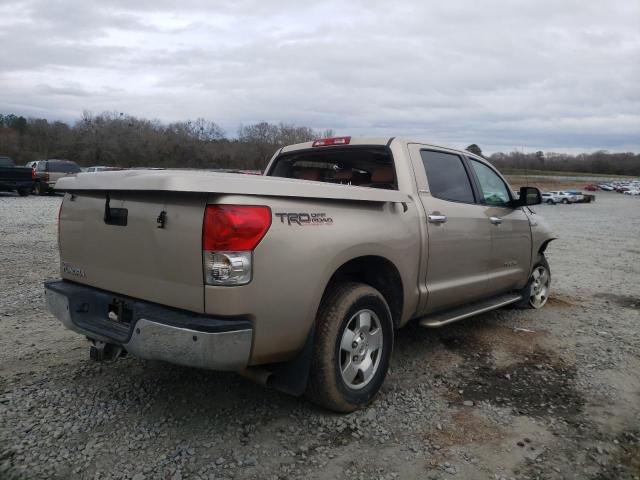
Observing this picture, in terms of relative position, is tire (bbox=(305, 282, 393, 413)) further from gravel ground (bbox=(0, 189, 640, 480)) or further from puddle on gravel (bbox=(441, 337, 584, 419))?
puddle on gravel (bbox=(441, 337, 584, 419))

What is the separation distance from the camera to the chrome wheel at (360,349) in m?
3.37

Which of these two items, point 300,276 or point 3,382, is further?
point 3,382

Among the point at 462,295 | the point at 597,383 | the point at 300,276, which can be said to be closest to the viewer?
the point at 300,276

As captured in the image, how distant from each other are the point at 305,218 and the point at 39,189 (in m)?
24.7

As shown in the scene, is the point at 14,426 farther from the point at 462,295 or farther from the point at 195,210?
the point at 462,295

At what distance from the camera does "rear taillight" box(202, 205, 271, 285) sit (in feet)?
8.82

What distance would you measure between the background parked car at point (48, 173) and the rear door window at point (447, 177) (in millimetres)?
22051

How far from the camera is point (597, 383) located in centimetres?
410

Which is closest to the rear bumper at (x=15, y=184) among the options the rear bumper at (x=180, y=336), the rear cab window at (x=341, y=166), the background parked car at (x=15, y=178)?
the background parked car at (x=15, y=178)

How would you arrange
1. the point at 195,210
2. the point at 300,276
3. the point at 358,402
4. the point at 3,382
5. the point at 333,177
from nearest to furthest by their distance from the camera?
the point at 195,210, the point at 300,276, the point at 358,402, the point at 3,382, the point at 333,177

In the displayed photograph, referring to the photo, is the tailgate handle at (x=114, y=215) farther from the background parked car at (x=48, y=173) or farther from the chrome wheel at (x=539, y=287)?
the background parked car at (x=48, y=173)

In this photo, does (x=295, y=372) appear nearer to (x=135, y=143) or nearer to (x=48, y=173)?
(x=48, y=173)

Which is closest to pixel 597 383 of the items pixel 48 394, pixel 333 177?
pixel 333 177

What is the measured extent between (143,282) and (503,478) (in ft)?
7.37
